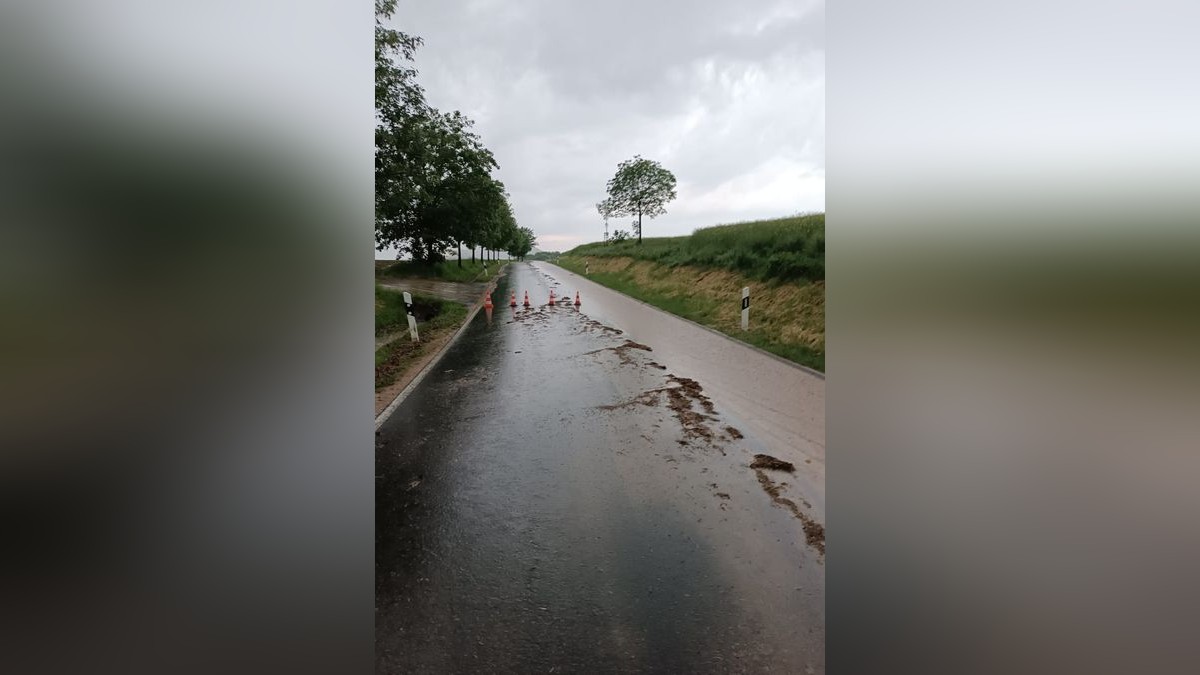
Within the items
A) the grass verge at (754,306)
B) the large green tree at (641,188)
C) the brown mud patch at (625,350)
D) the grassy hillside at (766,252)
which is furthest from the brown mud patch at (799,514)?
the large green tree at (641,188)

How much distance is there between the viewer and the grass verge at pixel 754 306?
7602mm

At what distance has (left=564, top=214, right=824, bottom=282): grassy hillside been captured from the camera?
445 inches

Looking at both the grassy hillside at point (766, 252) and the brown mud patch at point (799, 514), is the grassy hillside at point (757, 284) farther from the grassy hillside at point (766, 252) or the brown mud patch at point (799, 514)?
the brown mud patch at point (799, 514)

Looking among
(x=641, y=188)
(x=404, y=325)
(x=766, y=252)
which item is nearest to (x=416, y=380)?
(x=404, y=325)

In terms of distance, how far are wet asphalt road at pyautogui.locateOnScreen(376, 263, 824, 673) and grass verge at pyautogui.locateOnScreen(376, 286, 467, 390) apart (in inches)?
94.9

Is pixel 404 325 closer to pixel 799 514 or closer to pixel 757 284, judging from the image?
pixel 757 284

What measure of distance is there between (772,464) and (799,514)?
0.70 m
